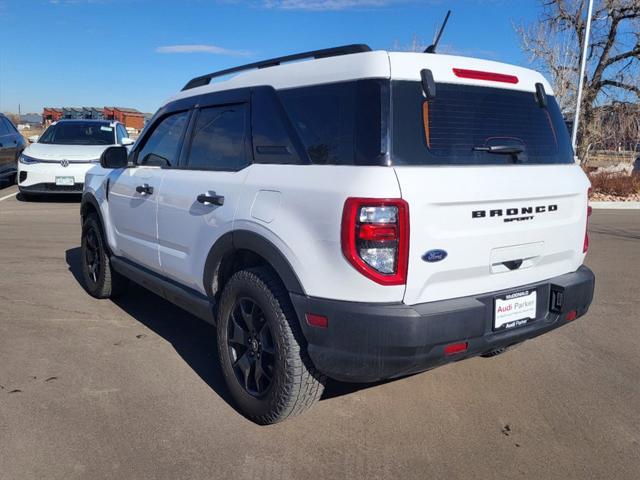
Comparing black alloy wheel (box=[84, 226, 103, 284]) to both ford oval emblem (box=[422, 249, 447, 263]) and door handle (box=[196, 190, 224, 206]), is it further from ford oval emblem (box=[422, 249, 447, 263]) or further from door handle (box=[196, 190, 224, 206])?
ford oval emblem (box=[422, 249, 447, 263])

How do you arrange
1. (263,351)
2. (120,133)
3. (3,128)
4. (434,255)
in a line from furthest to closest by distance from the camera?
(3,128) → (120,133) → (263,351) → (434,255)

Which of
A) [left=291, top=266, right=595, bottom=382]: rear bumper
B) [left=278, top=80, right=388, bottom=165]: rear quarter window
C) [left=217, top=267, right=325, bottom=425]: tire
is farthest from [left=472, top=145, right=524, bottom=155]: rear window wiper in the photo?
[left=217, top=267, right=325, bottom=425]: tire

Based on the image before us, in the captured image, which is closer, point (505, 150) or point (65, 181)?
point (505, 150)

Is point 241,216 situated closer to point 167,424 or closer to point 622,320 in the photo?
point 167,424

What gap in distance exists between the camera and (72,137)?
11.9 m

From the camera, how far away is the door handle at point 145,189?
4.09m

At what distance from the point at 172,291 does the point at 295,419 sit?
130cm

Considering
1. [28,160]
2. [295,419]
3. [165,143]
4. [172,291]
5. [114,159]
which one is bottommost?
[295,419]

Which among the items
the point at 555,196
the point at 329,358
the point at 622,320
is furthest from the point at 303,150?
the point at 622,320

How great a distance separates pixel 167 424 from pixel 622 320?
3.93m

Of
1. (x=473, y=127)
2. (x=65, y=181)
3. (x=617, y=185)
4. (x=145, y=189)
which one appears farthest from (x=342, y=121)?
(x=617, y=185)

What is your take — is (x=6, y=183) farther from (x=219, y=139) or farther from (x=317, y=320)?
(x=317, y=320)

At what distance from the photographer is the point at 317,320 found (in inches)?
105

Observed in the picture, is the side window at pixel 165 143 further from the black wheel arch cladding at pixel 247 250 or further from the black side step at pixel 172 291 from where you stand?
the black wheel arch cladding at pixel 247 250
